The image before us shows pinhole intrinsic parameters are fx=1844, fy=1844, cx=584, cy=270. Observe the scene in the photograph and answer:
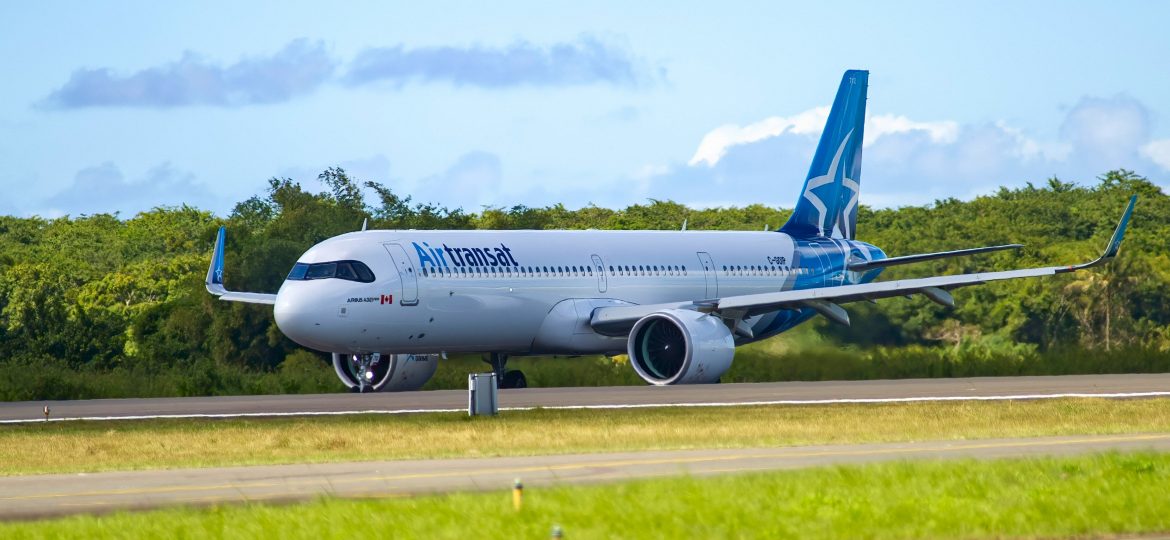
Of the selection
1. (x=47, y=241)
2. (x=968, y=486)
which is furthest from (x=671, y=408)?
(x=47, y=241)

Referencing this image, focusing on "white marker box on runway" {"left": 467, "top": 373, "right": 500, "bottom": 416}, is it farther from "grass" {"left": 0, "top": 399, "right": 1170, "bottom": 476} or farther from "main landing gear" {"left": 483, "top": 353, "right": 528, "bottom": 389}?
"main landing gear" {"left": 483, "top": 353, "right": 528, "bottom": 389}

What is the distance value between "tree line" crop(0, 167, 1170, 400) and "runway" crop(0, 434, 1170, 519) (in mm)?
22861

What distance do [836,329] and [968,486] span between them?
30.9 m

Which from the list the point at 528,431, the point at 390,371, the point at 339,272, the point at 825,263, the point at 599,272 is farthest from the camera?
the point at 825,263

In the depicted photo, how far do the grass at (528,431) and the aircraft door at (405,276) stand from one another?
23.9 ft

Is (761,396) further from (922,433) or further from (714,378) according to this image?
(922,433)

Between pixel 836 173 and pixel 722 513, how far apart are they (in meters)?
37.6

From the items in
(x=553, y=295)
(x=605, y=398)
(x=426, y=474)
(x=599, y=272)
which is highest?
(x=599, y=272)

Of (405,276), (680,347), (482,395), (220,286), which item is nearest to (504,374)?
(680,347)

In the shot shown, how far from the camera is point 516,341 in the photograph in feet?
138

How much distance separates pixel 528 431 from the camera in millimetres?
27484

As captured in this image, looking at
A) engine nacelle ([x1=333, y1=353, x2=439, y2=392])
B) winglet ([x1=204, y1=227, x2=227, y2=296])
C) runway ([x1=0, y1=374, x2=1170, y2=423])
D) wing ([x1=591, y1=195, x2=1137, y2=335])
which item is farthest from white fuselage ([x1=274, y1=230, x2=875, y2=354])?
winglet ([x1=204, y1=227, x2=227, y2=296])

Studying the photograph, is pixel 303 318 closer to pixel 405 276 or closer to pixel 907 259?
pixel 405 276

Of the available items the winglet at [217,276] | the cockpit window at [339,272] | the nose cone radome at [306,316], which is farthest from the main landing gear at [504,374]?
the winglet at [217,276]
